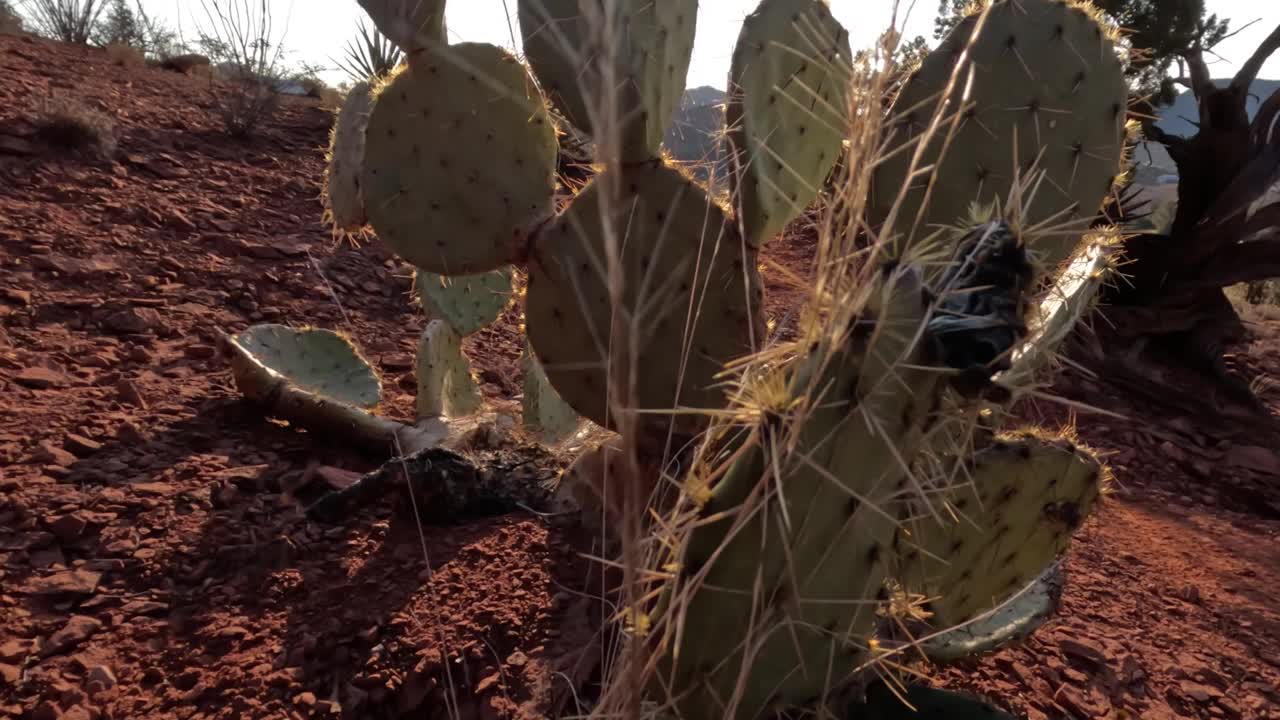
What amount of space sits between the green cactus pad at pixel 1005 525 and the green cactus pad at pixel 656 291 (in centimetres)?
53

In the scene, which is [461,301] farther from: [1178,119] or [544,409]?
[1178,119]

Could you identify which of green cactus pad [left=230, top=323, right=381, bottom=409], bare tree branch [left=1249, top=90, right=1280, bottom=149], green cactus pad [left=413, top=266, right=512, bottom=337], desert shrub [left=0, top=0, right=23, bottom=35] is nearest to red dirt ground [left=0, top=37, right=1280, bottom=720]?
green cactus pad [left=230, top=323, right=381, bottom=409]

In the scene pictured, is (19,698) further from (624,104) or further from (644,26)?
(644,26)

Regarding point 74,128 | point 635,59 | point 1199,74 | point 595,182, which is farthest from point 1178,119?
point 74,128

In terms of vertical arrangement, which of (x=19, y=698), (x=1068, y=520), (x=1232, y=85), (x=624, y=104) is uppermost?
(x=1232, y=85)

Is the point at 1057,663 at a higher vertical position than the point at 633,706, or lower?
lower

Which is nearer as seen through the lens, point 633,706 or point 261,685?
point 633,706

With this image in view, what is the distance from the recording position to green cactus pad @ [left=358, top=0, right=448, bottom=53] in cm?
193

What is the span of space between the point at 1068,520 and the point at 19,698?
6.86 feet

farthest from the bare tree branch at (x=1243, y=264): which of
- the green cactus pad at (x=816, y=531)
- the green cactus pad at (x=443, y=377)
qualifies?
the green cactus pad at (x=816, y=531)

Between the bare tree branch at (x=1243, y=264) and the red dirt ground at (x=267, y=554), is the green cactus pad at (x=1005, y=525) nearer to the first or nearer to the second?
the red dirt ground at (x=267, y=554)

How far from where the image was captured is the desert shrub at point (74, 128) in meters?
4.31

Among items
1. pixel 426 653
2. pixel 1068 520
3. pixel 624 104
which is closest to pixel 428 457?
pixel 426 653

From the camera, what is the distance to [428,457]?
7.16 feet
